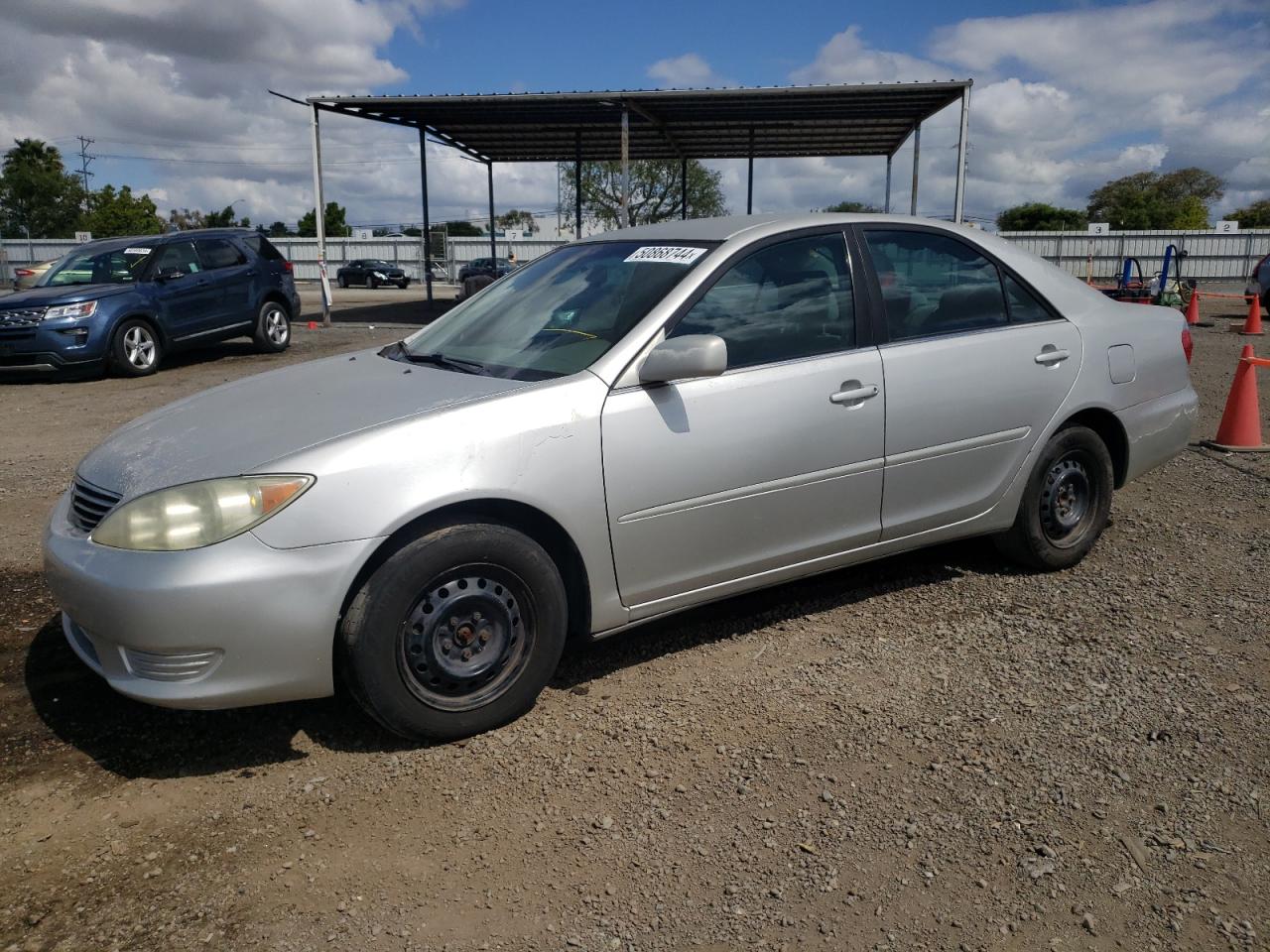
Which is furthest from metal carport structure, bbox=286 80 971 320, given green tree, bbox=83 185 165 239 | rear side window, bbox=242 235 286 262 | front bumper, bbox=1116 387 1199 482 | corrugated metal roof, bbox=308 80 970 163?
green tree, bbox=83 185 165 239

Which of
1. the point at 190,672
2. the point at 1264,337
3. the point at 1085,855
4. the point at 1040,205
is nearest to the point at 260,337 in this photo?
the point at 190,672

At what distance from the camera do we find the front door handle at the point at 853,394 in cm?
373

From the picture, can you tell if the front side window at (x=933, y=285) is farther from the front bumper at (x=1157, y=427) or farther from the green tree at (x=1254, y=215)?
the green tree at (x=1254, y=215)

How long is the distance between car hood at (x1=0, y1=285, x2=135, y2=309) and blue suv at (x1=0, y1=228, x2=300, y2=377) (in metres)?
0.01

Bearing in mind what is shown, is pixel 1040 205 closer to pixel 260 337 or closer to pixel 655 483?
pixel 260 337

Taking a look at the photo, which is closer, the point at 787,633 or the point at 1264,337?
the point at 787,633

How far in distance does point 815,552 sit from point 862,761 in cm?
97

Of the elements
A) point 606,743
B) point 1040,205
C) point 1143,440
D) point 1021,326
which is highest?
point 1040,205

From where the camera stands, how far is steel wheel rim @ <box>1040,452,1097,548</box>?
4.51 metres

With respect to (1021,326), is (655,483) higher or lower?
lower

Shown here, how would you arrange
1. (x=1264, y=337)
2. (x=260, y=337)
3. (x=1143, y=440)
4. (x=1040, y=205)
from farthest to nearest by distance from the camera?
(x=1040, y=205) < (x=1264, y=337) < (x=260, y=337) < (x=1143, y=440)

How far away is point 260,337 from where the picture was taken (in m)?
14.0

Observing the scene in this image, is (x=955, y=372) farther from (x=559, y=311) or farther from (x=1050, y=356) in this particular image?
(x=559, y=311)

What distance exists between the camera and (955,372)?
4.05 metres
